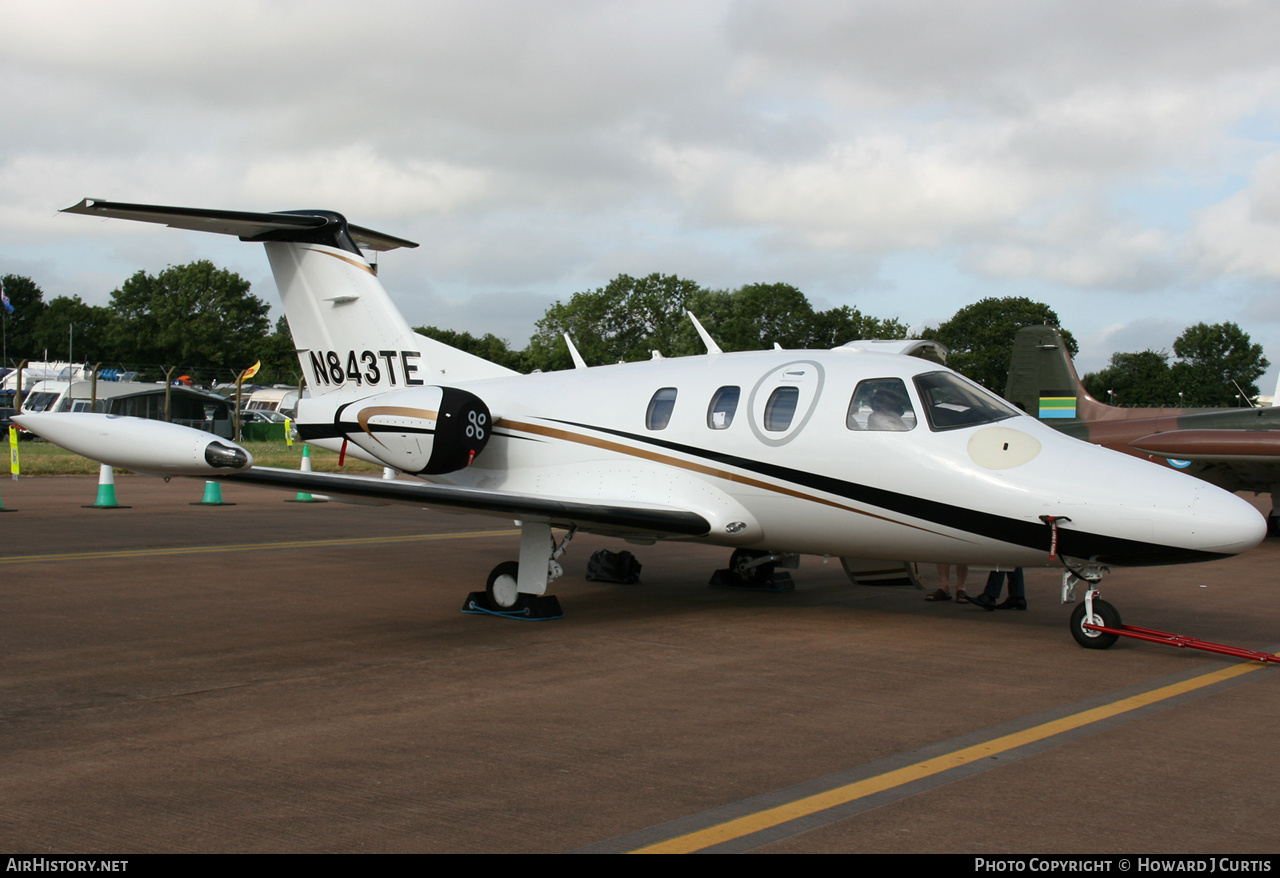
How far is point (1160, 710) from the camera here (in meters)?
6.38

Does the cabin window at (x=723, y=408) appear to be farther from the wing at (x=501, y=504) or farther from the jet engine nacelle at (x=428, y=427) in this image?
the jet engine nacelle at (x=428, y=427)

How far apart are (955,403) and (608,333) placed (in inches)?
2673

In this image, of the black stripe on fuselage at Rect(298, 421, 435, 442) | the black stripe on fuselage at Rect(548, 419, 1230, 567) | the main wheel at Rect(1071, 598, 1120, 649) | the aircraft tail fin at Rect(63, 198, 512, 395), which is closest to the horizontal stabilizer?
the aircraft tail fin at Rect(63, 198, 512, 395)

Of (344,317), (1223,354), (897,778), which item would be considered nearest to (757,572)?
(344,317)

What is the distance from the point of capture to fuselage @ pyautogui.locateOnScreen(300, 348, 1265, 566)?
7766 millimetres

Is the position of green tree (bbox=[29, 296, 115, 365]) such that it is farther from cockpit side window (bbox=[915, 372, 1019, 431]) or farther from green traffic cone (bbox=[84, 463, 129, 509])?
cockpit side window (bbox=[915, 372, 1019, 431])

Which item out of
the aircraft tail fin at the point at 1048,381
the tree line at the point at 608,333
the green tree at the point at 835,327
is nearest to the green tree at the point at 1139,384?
the tree line at the point at 608,333

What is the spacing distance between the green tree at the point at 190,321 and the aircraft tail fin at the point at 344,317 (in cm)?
8141

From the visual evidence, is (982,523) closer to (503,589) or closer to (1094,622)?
(1094,622)

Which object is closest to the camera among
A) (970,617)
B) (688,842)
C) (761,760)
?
(688,842)

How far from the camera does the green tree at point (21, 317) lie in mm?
103750
